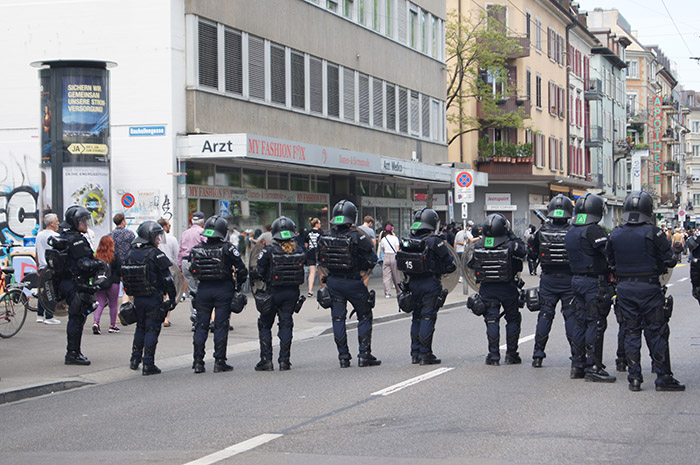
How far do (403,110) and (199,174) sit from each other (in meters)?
13.4

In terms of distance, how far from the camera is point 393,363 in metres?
12.0

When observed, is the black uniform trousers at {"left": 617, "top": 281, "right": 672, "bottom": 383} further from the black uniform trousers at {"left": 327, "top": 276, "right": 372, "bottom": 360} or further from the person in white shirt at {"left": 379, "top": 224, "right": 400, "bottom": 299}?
the person in white shirt at {"left": 379, "top": 224, "right": 400, "bottom": 299}

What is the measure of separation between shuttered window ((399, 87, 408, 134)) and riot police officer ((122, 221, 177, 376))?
921 inches

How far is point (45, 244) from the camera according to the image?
16.0 metres

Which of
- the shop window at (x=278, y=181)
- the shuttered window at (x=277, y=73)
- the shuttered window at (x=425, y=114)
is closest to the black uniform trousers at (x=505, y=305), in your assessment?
the shuttered window at (x=277, y=73)

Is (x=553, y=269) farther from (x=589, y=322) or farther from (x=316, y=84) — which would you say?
(x=316, y=84)

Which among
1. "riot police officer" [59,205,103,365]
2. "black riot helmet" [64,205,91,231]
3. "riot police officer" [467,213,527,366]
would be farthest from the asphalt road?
"black riot helmet" [64,205,91,231]

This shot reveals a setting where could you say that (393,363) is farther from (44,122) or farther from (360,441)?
(44,122)

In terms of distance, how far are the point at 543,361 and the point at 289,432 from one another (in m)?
5.00

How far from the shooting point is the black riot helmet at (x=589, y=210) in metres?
10.4

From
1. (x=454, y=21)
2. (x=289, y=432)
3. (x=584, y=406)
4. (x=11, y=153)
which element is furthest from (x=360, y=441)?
(x=454, y=21)

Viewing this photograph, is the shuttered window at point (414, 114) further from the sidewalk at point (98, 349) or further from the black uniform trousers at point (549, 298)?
the black uniform trousers at point (549, 298)

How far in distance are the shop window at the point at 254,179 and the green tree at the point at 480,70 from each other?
1739cm

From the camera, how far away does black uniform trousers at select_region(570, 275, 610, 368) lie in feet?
33.4
